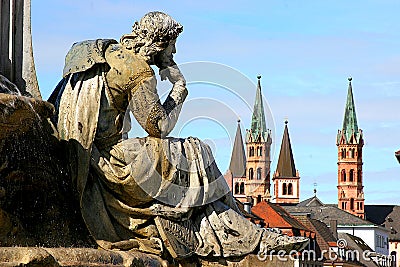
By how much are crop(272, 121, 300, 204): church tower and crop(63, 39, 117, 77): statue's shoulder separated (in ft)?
567

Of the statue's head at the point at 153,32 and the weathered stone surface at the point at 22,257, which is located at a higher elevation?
the statue's head at the point at 153,32

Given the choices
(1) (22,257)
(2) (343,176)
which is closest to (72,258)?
(1) (22,257)

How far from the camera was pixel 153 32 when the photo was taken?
855 cm

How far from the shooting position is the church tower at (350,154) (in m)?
175

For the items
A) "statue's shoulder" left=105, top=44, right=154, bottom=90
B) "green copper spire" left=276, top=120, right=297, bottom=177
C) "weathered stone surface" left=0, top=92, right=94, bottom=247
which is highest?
"green copper spire" left=276, top=120, right=297, bottom=177

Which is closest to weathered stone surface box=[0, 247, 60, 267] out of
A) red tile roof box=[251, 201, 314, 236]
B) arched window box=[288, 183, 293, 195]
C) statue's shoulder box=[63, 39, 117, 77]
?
statue's shoulder box=[63, 39, 117, 77]

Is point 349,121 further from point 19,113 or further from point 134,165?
point 19,113

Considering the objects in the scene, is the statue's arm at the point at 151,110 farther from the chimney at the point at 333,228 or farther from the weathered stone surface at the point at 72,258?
the chimney at the point at 333,228

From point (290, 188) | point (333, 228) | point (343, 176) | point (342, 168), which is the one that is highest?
point (342, 168)

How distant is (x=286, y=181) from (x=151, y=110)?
6970 inches

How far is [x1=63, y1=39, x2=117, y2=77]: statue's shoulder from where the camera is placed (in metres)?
8.35

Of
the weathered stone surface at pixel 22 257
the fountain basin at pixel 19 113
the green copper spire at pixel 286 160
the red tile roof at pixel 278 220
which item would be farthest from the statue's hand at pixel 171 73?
the green copper spire at pixel 286 160

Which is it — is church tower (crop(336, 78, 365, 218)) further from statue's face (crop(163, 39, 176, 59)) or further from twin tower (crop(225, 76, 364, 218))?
statue's face (crop(163, 39, 176, 59))

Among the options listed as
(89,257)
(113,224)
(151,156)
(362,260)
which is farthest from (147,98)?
(362,260)
